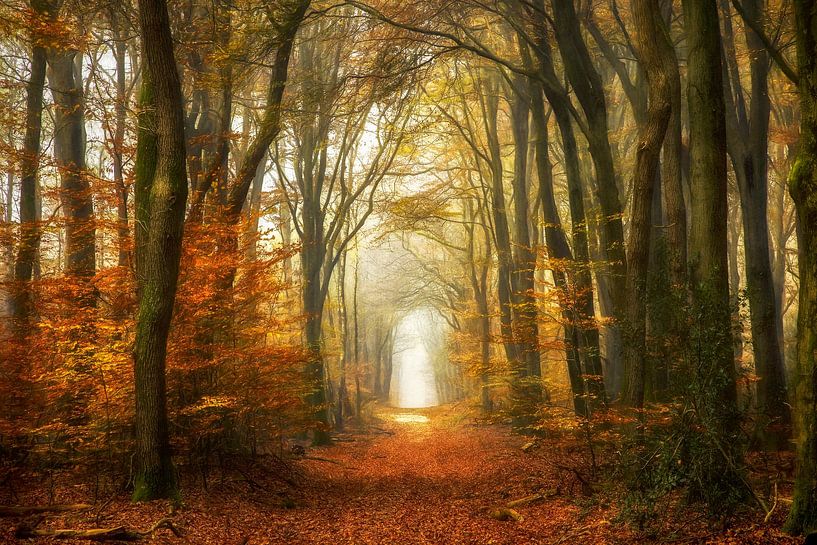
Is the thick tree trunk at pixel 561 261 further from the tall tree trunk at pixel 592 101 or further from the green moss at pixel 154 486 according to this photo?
the green moss at pixel 154 486

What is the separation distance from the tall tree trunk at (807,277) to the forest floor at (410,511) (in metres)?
0.40

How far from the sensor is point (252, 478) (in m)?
9.38

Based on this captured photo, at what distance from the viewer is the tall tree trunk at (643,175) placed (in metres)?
7.18

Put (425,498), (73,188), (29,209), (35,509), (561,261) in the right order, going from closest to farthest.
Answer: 1. (35,509)
2. (561,261)
3. (425,498)
4. (73,188)
5. (29,209)

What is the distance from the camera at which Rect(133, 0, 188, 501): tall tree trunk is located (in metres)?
6.91

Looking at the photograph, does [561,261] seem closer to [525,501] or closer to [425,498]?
[525,501]

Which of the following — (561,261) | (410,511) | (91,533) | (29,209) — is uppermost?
(29,209)

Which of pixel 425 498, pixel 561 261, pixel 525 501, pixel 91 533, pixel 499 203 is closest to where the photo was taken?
pixel 91 533

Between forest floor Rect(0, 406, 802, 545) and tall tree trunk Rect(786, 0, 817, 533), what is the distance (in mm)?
397

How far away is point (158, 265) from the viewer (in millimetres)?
6957

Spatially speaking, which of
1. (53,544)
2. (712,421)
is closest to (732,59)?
(712,421)

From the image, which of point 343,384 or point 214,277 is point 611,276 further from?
point 343,384

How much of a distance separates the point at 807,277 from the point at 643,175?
334 centimetres

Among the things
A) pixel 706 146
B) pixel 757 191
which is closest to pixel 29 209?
pixel 706 146
